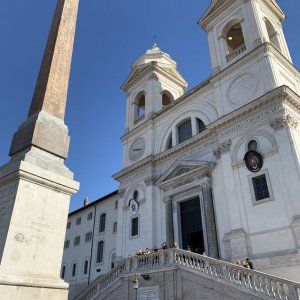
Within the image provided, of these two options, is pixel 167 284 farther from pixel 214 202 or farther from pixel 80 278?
pixel 80 278

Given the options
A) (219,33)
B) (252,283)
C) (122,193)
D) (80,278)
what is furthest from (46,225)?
(80,278)

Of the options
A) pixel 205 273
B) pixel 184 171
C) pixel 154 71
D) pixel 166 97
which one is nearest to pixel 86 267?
pixel 184 171

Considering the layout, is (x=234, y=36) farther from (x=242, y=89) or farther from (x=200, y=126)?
(x=200, y=126)

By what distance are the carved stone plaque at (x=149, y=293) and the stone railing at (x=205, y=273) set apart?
87 centimetres

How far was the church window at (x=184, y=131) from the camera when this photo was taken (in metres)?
23.2

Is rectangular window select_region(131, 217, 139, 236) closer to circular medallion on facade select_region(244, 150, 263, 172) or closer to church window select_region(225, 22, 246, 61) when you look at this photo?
circular medallion on facade select_region(244, 150, 263, 172)

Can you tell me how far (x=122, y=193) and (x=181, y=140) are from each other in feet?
22.7

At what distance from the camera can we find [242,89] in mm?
19625

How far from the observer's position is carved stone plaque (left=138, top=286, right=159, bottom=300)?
14.2 m

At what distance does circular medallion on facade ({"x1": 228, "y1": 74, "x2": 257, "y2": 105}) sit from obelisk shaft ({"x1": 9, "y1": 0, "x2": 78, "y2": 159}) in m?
13.2

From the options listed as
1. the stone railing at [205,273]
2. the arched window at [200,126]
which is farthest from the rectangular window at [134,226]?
the arched window at [200,126]

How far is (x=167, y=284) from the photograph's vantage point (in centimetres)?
1380

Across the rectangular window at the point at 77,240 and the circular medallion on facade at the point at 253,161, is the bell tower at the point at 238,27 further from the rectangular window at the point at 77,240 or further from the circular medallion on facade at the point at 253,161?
the rectangular window at the point at 77,240

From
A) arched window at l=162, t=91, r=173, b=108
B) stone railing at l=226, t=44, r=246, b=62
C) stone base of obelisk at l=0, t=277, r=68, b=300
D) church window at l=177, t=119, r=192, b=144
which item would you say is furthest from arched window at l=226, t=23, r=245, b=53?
stone base of obelisk at l=0, t=277, r=68, b=300
